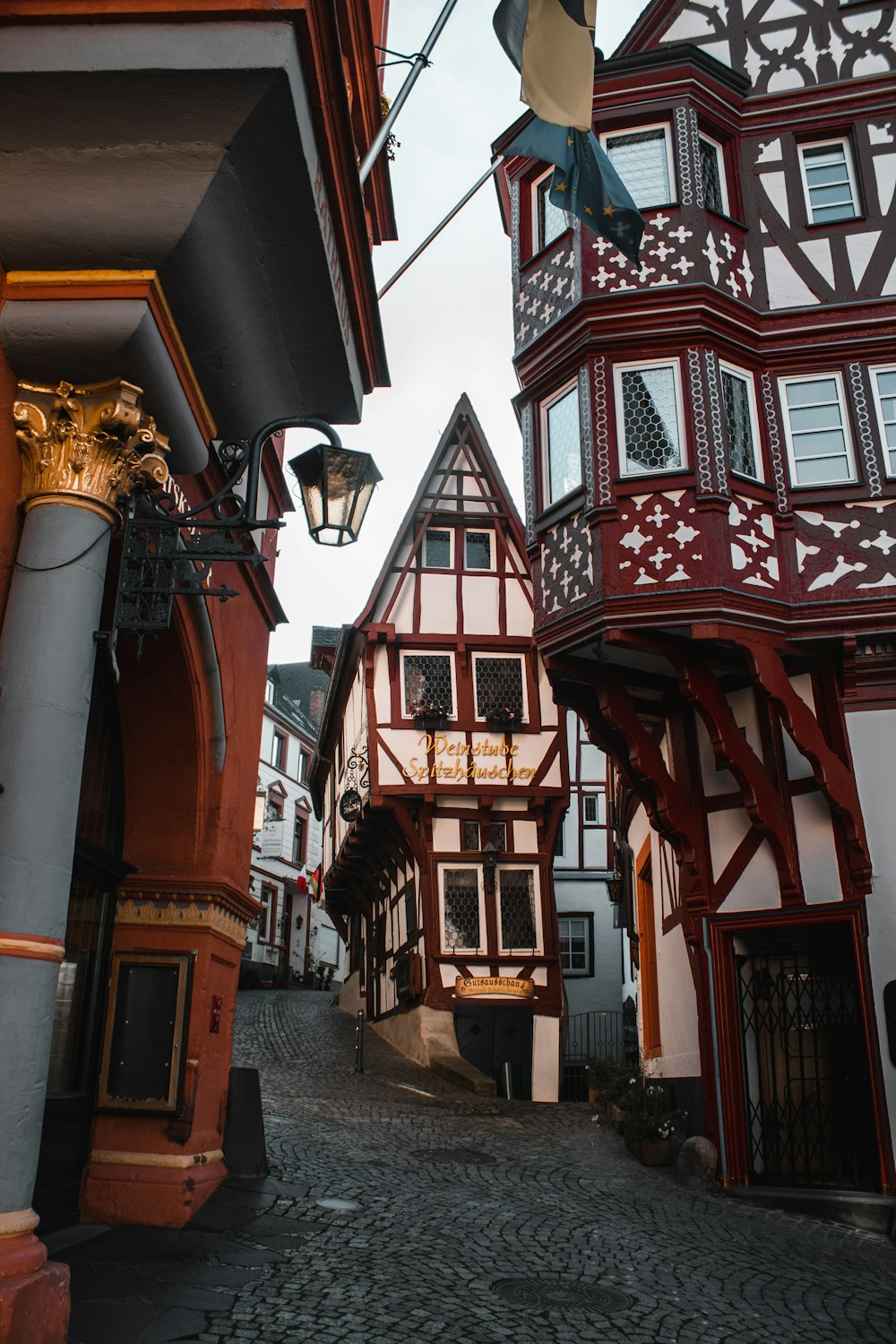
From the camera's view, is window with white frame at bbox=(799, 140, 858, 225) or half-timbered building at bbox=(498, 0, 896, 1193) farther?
window with white frame at bbox=(799, 140, 858, 225)

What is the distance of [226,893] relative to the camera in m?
8.23

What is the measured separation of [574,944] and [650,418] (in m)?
18.0

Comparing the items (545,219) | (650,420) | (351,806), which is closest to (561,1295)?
(650,420)

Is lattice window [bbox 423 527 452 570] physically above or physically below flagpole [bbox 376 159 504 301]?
above

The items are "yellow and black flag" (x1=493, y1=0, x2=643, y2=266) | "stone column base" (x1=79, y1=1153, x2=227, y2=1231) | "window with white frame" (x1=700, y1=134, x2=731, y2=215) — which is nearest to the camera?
"stone column base" (x1=79, y1=1153, x2=227, y2=1231)

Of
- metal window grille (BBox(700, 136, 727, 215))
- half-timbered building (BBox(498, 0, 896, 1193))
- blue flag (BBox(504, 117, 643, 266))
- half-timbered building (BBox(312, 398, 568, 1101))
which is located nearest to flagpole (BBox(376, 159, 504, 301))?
blue flag (BBox(504, 117, 643, 266))

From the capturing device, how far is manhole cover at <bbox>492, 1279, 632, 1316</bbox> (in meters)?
6.42

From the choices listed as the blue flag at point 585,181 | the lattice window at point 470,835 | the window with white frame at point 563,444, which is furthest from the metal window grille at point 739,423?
the lattice window at point 470,835

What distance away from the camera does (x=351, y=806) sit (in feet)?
68.2

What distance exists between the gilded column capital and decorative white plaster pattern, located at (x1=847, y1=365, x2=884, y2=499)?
8322mm

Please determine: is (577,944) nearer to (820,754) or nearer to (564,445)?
(564,445)

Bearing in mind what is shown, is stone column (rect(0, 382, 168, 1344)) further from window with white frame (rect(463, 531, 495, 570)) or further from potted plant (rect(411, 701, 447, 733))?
window with white frame (rect(463, 531, 495, 570))

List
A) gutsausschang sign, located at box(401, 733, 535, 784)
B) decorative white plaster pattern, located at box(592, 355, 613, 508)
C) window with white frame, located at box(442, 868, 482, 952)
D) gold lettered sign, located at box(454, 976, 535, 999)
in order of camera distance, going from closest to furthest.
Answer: decorative white plaster pattern, located at box(592, 355, 613, 508), gold lettered sign, located at box(454, 976, 535, 999), window with white frame, located at box(442, 868, 482, 952), gutsausschang sign, located at box(401, 733, 535, 784)

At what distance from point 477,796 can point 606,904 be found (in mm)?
9320
